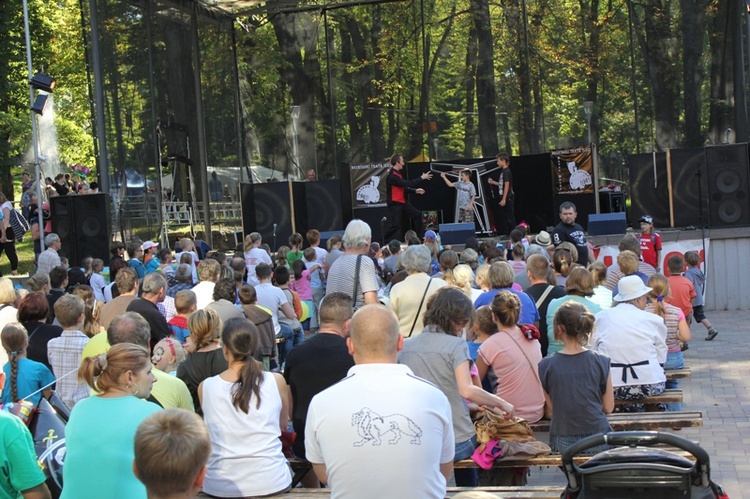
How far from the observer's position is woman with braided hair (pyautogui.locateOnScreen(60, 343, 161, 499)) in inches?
142

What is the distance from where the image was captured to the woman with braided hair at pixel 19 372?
17.4 feet

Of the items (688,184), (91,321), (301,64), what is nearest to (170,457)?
(91,321)

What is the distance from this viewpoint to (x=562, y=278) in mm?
9023

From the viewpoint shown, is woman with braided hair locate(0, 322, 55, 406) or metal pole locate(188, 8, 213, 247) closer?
woman with braided hair locate(0, 322, 55, 406)

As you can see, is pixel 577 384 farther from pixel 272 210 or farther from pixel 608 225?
pixel 272 210

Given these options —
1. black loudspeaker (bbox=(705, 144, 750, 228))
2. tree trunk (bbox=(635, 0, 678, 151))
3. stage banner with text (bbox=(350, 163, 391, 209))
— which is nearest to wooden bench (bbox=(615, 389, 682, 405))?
black loudspeaker (bbox=(705, 144, 750, 228))

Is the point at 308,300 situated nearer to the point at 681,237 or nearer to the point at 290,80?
the point at 681,237

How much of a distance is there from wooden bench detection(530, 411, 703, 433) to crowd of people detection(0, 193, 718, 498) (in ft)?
0.31

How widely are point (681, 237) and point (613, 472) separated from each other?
14680 mm

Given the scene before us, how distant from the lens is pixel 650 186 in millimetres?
17938

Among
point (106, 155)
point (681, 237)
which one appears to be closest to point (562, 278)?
point (681, 237)

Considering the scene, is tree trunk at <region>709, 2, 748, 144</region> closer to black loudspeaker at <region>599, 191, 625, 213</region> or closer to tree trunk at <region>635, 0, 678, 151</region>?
tree trunk at <region>635, 0, 678, 151</region>

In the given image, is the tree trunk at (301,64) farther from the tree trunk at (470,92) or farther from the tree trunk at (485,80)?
the tree trunk at (485,80)

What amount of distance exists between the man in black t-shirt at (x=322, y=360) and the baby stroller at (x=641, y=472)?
249cm
